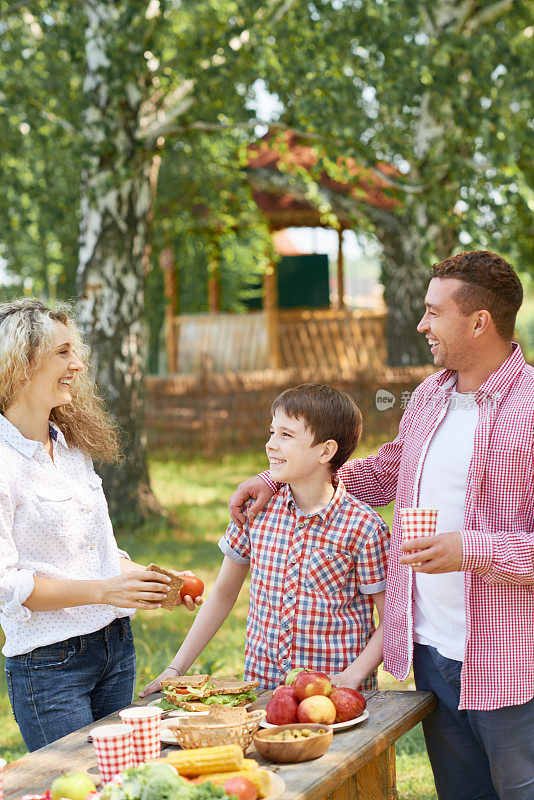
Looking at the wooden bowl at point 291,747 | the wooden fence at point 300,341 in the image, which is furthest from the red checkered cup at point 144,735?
the wooden fence at point 300,341

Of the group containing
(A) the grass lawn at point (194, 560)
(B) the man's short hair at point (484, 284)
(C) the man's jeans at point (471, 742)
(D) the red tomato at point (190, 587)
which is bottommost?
(A) the grass lawn at point (194, 560)

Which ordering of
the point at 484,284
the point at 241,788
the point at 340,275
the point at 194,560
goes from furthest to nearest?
the point at 340,275, the point at 194,560, the point at 484,284, the point at 241,788

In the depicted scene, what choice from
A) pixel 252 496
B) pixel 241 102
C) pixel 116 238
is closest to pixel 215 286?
pixel 241 102

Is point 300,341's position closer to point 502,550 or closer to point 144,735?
point 502,550

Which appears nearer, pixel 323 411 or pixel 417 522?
pixel 417 522

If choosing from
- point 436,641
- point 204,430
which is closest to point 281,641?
point 436,641

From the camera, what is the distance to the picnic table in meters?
2.38

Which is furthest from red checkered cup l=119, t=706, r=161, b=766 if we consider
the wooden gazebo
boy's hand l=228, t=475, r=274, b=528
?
the wooden gazebo

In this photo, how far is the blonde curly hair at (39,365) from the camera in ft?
10.2

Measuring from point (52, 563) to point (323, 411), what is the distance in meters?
0.98

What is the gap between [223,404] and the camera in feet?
48.2

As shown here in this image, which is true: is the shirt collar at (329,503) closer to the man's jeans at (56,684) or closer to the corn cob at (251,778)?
the man's jeans at (56,684)

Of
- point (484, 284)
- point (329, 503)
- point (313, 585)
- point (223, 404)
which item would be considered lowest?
point (313, 585)

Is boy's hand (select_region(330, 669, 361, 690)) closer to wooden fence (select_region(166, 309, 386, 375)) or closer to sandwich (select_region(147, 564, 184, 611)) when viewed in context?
sandwich (select_region(147, 564, 184, 611))
